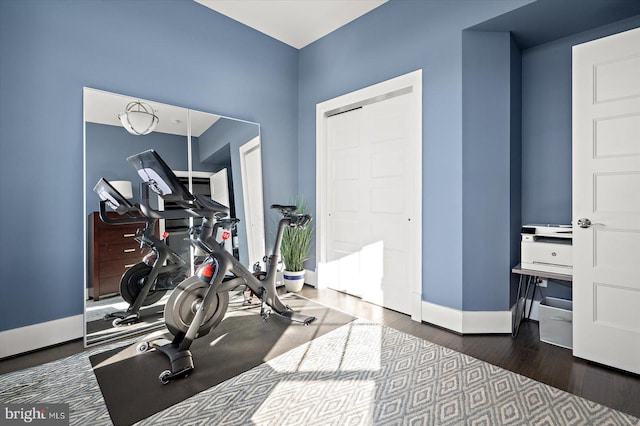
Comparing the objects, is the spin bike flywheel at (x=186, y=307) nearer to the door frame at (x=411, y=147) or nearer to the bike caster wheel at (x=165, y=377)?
the bike caster wheel at (x=165, y=377)

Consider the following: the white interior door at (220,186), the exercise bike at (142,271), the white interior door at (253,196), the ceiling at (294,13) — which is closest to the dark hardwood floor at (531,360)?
the exercise bike at (142,271)

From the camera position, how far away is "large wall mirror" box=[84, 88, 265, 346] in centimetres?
257

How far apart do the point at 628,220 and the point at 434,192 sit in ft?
4.22

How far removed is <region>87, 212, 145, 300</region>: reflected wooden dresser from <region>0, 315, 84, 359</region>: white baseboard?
0.25 metres

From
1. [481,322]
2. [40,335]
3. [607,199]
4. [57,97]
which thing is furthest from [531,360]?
[57,97]

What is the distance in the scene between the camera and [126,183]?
2.65m

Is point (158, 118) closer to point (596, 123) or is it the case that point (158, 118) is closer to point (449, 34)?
point (449, 34)

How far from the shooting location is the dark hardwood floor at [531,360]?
1851 millimetres

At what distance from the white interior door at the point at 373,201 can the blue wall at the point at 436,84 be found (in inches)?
7.5

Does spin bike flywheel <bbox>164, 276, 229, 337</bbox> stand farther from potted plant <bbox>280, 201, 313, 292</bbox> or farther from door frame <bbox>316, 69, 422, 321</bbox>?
door frame <bbox>316, 69, 422, 321</bbox>

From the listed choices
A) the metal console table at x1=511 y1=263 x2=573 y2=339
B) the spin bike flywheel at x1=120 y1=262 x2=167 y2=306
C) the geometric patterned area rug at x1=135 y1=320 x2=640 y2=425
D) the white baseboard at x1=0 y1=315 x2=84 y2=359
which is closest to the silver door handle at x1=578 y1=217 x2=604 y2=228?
the metal console table at x1=511 y1=263 x2=573 y2=339

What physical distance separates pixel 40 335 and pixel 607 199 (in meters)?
4.05

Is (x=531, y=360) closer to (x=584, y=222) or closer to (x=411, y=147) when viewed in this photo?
(x=584, y=222)
